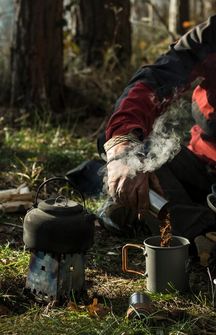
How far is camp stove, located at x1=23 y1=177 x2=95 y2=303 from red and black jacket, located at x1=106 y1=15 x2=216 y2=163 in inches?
23.9

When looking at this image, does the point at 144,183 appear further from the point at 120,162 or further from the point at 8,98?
the point at 8,98

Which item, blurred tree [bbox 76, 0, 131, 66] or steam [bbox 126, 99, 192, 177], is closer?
steam [bbox 126, 99, 192, 177]

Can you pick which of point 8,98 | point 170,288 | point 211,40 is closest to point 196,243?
point 170,288

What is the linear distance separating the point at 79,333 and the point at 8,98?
425 centimetres

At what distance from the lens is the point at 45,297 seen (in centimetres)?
263

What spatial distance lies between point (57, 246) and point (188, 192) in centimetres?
139

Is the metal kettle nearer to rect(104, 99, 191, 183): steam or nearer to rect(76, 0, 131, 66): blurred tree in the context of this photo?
rect(104, 99, 191, 183): steam

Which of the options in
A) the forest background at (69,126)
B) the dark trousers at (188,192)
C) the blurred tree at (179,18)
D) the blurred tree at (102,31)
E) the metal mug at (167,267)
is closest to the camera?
the forest background at (69,126)

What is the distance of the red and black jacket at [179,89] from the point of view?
3.16 metres

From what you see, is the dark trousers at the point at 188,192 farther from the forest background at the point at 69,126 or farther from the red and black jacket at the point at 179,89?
the forest background at the point at 69,126

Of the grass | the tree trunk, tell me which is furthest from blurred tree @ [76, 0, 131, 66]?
the grass

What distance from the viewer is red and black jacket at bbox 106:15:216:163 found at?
3.16 meters

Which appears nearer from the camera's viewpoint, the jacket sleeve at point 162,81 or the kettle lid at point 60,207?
the kettle lid at point 60,207

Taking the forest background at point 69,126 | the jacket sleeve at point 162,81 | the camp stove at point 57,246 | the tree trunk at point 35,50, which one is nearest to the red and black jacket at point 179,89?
the jacket sleeve at point 162,81
